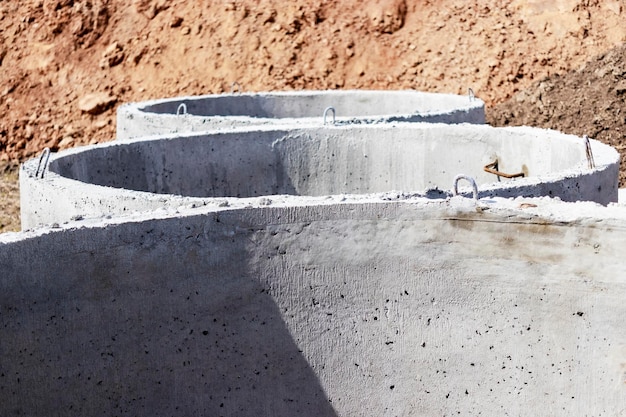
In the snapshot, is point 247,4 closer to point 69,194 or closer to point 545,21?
point 545,21

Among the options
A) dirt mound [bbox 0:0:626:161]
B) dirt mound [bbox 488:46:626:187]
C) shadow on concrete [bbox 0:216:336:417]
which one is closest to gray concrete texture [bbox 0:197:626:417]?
shadow on concrete [bbox 0:216:336:417]

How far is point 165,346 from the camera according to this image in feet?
14.5

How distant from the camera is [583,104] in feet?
41.3

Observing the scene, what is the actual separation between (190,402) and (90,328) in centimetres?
66

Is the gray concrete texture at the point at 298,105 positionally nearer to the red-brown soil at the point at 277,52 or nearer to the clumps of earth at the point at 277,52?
the clumps of earth at the point at 277,52

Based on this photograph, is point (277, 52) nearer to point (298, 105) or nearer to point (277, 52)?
point (277, 52)

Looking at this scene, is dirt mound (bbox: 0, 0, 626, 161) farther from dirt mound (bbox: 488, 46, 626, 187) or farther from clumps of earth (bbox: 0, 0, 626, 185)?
dirt mound (bbox: 488, 46, 626, 187)

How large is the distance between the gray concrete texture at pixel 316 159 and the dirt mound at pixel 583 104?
409 cm

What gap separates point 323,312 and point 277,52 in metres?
12.4

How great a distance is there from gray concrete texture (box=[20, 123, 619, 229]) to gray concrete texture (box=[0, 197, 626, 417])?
2.14 meters

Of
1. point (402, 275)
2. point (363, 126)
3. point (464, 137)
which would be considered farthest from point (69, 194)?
point (464, 137)

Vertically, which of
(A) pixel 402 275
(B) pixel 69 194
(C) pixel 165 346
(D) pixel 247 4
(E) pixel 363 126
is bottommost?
(C) pixel 165 346

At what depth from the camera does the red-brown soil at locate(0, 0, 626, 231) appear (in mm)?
15828

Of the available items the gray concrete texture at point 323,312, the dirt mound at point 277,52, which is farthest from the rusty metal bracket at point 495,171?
the dirt mound at point 277,52
